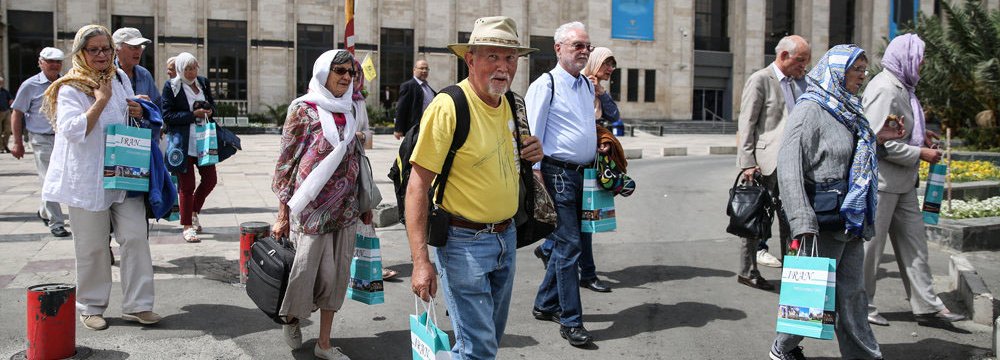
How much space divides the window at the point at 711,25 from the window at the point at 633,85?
18.0 ft

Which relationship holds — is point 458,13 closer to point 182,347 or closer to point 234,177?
point 234,177

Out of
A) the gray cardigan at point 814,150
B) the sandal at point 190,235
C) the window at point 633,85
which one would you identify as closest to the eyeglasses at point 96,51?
the sandal at point 190,235

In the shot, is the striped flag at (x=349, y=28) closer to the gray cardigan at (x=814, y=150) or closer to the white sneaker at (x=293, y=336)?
the white sneaker at (x=293, y=336)

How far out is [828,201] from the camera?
4.43 meters

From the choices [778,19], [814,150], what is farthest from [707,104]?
[814,150]

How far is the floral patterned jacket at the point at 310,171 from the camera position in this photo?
4676 millimetres

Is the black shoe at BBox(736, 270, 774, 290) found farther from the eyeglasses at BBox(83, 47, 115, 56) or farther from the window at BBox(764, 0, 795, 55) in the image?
the window at BBox(764, 0, 795, 55)

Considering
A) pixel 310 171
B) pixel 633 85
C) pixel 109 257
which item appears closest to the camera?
pixel 310 171

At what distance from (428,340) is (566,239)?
2.30 meters

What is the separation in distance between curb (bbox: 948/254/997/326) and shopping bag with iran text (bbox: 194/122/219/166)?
6.76 metres

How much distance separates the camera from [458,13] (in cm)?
4197

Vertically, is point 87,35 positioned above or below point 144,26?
below

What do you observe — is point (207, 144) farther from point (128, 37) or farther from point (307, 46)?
point (307, 46)

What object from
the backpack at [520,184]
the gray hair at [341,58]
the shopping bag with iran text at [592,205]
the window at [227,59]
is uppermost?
the window at [227,59]
